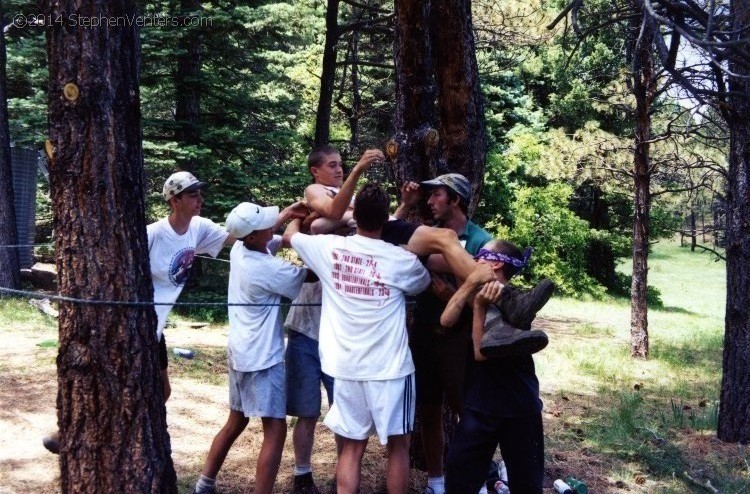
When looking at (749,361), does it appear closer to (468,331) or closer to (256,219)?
(468,331)

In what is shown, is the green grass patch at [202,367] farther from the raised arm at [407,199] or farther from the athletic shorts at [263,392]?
the raised arm at [407,199]

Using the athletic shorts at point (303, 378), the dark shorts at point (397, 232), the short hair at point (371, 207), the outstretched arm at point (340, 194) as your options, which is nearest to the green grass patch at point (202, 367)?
the athletic shorts at point (303, 378)

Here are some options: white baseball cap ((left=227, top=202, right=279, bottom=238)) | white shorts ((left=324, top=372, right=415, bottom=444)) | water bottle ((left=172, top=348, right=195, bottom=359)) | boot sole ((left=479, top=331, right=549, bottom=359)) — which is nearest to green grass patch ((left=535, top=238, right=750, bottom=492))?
white shorts ((left=324, top=372, right=415, bottom=444))

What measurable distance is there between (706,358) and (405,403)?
1118cm

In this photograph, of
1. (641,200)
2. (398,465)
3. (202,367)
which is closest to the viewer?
(398,465)

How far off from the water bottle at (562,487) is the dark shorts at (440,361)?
1.23 meters

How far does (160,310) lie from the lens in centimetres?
467

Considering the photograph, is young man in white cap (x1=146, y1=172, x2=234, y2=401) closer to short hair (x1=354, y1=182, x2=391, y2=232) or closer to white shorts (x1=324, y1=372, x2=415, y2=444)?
short hair (x1=354, y1=182, x2=391, y2=232)

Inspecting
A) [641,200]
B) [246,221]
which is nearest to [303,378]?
[246,221]

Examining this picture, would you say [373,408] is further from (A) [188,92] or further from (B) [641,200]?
(A) [188,92]

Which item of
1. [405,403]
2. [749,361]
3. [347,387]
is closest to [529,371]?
[405,403]

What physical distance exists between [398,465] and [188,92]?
459 inches

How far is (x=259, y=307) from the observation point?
162 inches

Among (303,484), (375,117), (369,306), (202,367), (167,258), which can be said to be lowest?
(202,367)
